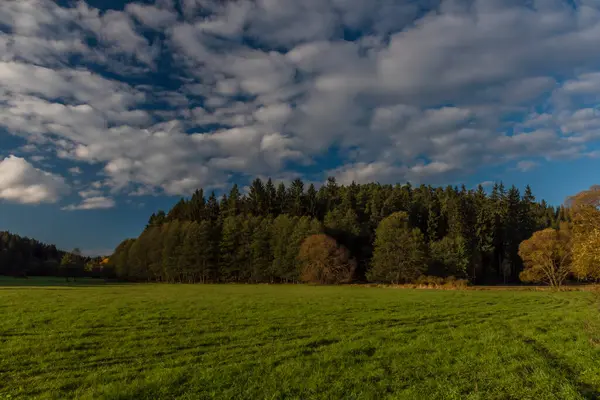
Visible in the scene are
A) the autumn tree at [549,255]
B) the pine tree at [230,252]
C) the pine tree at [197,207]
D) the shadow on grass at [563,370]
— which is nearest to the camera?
the shadow on grass at [563,370]

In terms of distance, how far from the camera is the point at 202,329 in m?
21.5

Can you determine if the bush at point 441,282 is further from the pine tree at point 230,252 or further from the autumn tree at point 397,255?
the pine tree at point 230,252

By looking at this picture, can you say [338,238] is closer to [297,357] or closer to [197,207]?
[197,207]

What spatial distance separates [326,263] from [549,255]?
47882 mm

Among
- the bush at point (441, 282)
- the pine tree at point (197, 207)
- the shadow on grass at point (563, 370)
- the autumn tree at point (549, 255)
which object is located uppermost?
the pine tree at point (197, 207)

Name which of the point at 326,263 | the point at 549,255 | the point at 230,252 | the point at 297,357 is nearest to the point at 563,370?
the point at 297,357

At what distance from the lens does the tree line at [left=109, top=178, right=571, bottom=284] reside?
3666 inches

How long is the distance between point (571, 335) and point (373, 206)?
10648 centimetres

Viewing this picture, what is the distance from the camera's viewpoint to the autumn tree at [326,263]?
297 ft

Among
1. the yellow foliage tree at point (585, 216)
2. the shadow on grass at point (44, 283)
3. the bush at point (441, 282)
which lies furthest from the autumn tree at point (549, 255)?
the shadow on grass at point (44, 283)

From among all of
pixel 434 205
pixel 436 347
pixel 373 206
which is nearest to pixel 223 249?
pixel 373 206

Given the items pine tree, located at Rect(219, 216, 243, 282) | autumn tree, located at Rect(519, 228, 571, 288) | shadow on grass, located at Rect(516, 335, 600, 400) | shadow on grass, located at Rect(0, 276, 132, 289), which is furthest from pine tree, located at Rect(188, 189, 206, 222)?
shadow on grass, located at Rect(516, 335, 600, 400)

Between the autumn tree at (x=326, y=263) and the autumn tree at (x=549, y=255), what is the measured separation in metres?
39.3

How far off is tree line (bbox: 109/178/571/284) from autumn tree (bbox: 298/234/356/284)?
255 mm
